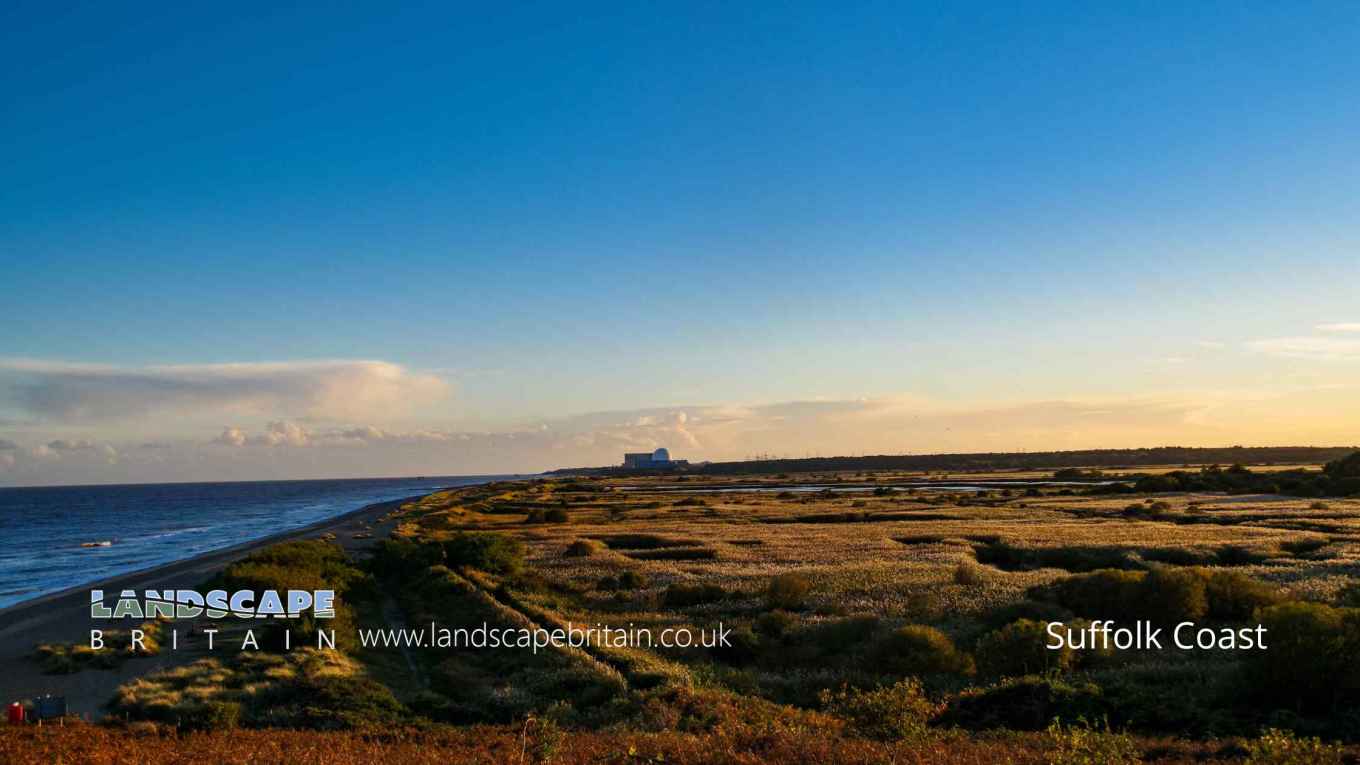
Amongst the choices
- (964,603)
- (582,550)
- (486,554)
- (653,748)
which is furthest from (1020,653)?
(582,550)

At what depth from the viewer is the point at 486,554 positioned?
124ft

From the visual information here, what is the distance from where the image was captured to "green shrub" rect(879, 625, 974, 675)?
60.6ft

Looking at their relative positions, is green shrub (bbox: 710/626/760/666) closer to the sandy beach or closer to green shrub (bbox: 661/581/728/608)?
green shrub (bbox: 661/581/728/608)

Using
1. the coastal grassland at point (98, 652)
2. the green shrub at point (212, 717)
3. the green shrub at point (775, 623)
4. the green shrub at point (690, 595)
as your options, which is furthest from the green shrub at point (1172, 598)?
the coastal grassland at point (98, 652)

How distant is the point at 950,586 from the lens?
27266 mm

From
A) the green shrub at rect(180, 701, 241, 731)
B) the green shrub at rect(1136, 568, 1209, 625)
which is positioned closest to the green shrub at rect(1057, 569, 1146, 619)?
the green shrub at rect(1136, 568, 1209, 625)

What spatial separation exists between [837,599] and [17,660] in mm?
23535

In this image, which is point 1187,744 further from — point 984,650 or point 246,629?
point 246,629

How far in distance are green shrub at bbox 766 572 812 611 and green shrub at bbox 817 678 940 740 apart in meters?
9.47

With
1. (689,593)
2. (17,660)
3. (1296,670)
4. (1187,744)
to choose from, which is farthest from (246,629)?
(1296,670)

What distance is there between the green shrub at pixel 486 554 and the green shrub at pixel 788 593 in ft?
45.6

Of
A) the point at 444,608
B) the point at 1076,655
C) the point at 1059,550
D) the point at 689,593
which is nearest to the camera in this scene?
the point at 1076,655

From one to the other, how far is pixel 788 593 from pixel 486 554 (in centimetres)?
1674

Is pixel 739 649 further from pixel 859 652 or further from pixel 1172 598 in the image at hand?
pixel 1172 598
